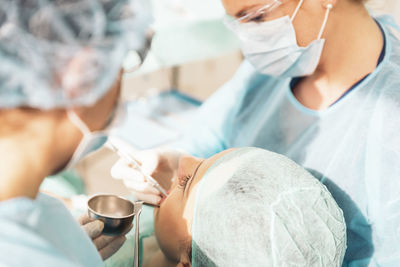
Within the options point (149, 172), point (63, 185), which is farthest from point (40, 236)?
point (63, 185)

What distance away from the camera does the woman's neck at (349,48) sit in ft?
4.05

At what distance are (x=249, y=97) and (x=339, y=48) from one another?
0.49 m

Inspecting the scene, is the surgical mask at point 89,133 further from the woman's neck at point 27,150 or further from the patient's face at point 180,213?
the patient's face at point 180,213

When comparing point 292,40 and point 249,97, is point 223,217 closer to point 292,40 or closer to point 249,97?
point 292,40

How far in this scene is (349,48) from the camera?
126 cm

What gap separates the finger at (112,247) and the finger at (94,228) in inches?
2.4

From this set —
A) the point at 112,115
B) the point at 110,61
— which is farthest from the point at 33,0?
the point at 112,115

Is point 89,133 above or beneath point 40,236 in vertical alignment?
above

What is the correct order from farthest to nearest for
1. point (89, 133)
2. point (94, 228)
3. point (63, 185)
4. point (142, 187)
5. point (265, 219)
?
point (63, 185) → point (142, 187) → point (94, 228) → point (265, 219) → point (89, 133)

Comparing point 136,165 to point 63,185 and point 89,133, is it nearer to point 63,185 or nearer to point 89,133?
point 63,185

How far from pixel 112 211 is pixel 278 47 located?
817 mm

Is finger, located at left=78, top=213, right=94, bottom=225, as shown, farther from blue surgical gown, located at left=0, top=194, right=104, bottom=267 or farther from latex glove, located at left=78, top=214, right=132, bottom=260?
blue surgical gown, located at left=0, top=194, right=104, bottom=267

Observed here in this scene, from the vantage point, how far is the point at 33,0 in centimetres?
60

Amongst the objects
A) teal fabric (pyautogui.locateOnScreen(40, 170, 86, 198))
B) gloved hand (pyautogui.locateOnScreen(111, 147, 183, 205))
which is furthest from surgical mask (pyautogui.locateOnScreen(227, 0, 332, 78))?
teal fabric (pyautogui.locateOnScreen(40, 170, 86, 198))
